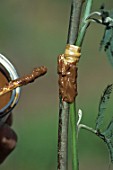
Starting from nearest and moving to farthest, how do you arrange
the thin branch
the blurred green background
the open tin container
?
the thin branch → the open tin container → the blurred green background

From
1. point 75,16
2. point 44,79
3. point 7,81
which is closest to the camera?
point 75,16

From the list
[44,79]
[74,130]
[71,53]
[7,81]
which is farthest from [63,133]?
[44,79]

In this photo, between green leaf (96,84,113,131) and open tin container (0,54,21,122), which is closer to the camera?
green leaf (96,84,113,131)

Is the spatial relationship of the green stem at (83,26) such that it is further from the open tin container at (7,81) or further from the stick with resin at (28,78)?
the open tin container at (7,81)

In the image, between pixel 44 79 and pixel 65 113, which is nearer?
pixel 65 113

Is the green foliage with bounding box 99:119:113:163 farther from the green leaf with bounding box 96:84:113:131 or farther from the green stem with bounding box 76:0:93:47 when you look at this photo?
the green stem with bounding box 76:0:93:47

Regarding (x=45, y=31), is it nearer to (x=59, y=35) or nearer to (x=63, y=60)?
(x=59, y=35)

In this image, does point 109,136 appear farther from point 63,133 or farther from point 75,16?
point 75,16

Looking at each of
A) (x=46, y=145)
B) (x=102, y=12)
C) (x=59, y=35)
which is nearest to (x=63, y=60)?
(x=102, y=12)

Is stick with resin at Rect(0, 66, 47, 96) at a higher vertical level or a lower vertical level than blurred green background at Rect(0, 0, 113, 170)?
lower

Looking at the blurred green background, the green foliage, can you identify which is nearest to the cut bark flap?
the green foliage
